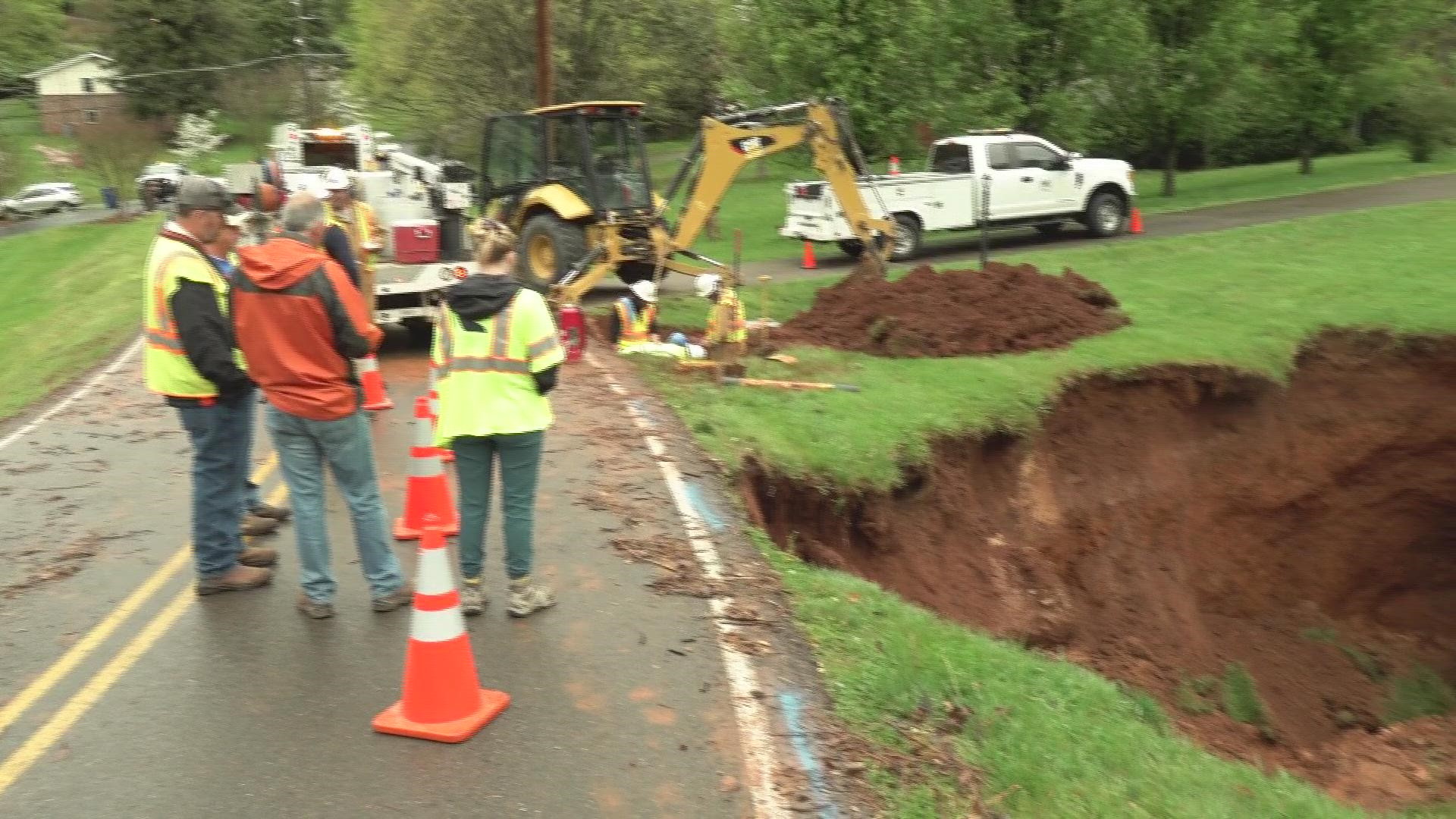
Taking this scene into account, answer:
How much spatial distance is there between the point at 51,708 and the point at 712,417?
554cm

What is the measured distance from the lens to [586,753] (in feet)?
15.0

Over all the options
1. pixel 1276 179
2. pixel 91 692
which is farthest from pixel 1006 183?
pixel 91 692

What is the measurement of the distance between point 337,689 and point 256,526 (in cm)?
256

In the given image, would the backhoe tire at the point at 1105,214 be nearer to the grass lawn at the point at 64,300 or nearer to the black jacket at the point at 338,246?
the black jacket at the point at 338,246

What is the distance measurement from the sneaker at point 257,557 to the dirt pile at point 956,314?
25.5 ft

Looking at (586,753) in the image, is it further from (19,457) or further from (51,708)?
(19,457)

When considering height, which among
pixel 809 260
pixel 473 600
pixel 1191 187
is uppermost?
pixel 1191 187

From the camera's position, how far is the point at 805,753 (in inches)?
178

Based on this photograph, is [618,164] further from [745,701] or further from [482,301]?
[745,701]

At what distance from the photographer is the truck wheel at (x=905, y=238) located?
21.0m

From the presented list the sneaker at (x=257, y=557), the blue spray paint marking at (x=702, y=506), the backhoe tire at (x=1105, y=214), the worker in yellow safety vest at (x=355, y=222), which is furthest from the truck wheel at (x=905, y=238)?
the sneaker at (x=257, y=557)

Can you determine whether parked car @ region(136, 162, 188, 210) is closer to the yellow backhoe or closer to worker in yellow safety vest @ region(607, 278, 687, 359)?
the yellow backhoe

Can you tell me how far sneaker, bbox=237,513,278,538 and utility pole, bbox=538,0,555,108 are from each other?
692 inches

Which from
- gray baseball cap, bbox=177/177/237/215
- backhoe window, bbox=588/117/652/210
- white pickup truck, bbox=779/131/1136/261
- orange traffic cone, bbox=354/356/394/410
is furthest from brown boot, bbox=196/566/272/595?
white pickup truck, bbox=779/131/1136/261
